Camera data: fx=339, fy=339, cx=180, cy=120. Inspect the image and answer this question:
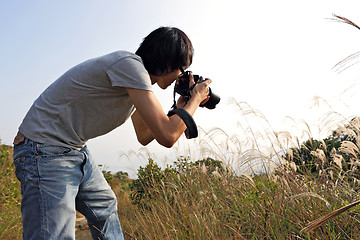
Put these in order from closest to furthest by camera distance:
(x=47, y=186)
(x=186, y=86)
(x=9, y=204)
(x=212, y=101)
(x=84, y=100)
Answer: (x=47, y=186)
(x=84, y=100)
(x=186, y=86)
(x=212, y=101)
(x=9, y=204)

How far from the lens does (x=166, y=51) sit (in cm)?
196

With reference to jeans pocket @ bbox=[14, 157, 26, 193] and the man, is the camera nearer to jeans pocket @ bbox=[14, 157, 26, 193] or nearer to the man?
the man

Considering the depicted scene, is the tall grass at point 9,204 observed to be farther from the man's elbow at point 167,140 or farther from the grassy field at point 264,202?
the man's elbow at point 167,140

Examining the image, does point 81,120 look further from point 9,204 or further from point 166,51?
point 9,204

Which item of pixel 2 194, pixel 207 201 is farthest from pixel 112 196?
pixel 2 194

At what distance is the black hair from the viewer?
6.47 ft

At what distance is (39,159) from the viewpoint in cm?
175

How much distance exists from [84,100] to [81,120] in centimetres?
12

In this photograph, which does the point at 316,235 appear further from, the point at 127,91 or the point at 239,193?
the point at 127,91

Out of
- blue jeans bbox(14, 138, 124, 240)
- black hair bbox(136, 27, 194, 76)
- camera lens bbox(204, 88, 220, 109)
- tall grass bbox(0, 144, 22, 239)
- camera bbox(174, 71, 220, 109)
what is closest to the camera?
blue jeans bbox(14, 138, 124, 240)

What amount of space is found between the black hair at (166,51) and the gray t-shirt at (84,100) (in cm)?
16

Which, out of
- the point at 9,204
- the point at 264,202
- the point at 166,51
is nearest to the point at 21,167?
the point at 166,51

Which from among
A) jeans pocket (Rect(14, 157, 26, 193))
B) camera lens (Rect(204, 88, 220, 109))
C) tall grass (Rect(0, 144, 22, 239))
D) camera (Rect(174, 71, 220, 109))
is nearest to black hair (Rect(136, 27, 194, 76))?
camera (Rect(174, 71, 220, 109))

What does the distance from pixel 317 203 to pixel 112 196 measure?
160 centimetres
